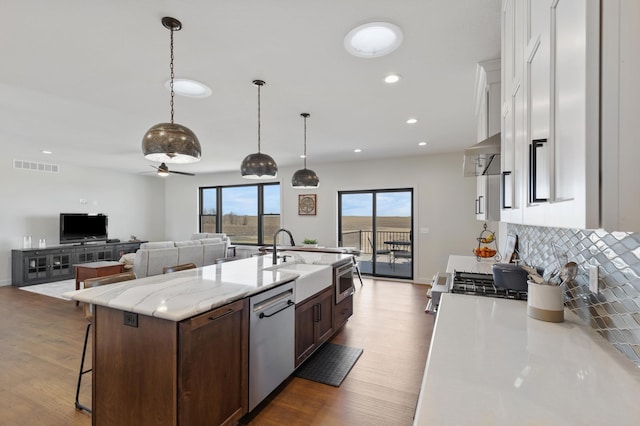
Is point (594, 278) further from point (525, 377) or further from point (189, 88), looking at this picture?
point (189, 88)

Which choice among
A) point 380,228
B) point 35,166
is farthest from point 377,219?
point 35,166

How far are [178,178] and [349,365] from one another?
329 inches

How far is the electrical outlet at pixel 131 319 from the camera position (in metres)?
1.66

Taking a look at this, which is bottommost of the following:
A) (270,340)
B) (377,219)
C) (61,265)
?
(61,265)

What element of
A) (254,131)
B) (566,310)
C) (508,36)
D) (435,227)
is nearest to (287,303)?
(566,310)

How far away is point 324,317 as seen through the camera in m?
3.04

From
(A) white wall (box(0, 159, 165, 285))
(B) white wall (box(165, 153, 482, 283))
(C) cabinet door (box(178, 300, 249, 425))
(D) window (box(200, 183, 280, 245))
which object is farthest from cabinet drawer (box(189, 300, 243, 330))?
(A) white wall (box(0, 159, 165, 285))

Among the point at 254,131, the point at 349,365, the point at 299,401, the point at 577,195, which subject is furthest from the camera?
the point at 254,131

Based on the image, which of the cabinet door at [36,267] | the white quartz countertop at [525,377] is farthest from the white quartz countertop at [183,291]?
the cabinet door at [36,267]

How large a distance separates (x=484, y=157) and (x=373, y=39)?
114 cm

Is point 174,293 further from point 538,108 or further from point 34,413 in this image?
point 538,108

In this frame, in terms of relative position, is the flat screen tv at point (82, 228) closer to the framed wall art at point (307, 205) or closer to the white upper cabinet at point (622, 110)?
the framed wall art at point (307, 205)

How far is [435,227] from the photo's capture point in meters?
6.12

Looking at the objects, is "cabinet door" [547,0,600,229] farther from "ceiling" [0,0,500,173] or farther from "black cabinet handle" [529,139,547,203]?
"ceiling" [0,0,500,173]
